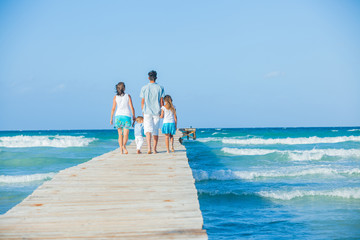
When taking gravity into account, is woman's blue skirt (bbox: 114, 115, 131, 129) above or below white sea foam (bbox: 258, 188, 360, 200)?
above

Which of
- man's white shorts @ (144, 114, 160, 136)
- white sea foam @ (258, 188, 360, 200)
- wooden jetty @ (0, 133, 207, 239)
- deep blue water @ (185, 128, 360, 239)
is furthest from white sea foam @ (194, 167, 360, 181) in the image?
wooden jetty @ (0, 133, 207, 239)

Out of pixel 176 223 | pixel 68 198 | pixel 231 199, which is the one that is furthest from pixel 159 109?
pixel 176 223

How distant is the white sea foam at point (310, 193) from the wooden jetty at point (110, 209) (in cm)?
333

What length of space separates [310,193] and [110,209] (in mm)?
5982

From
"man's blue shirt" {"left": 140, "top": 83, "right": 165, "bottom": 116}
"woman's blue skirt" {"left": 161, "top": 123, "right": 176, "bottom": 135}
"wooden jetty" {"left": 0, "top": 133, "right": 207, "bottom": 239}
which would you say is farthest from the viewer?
"woman's blue skirt" {"left": 161, "top": 123, "right": 176, "bottom": 135}

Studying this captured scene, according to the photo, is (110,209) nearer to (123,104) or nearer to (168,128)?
(123,104)

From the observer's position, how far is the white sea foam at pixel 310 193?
26.2ft

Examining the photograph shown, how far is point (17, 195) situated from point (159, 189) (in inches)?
224

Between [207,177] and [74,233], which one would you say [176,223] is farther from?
[207,177]

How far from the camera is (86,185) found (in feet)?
16.3

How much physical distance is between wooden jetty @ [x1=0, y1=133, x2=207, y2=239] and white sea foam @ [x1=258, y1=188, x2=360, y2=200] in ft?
10.9

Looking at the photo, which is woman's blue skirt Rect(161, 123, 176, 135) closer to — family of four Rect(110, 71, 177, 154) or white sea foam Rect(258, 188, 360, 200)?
family of four Rect(110, 71, 177, 154)

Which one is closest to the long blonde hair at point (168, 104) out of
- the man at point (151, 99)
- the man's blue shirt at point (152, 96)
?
the man at point (151, 99)

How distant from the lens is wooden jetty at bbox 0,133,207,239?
3186mm
